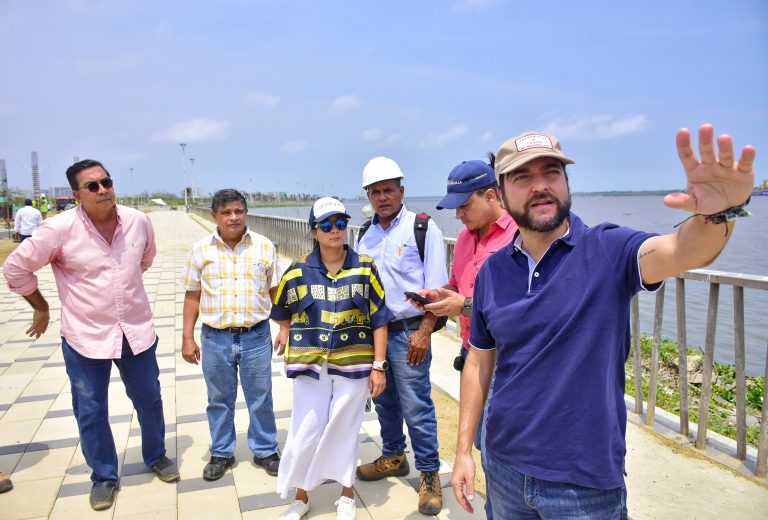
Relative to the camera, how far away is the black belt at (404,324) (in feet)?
10.3

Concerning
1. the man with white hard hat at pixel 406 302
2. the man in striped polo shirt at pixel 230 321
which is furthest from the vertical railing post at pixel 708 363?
the man in striped polo shirt at pixel 230 321

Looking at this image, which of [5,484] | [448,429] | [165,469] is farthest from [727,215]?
[5,484]

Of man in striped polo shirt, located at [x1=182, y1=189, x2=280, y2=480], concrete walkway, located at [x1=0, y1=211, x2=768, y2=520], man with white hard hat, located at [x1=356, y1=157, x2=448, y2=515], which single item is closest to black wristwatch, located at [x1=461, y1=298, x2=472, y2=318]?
man with white hard hat, located at [x1=356, y1=157, x2=448, y2=515]

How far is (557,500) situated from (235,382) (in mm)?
2450

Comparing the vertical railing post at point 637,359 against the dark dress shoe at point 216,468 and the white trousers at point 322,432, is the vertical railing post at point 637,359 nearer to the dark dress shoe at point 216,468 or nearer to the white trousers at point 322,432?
the white trousers at point 322,432

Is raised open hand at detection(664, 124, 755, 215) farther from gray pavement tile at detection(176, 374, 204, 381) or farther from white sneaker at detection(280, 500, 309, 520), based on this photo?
gray pavement tile at detection(176, 374, 204, 381)

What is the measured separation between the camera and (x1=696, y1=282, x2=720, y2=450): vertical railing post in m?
3.34

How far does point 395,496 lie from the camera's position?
3270 millimetres

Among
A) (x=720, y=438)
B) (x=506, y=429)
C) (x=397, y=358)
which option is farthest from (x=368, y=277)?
(x=720, y=438)

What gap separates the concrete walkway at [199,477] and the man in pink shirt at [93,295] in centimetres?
32

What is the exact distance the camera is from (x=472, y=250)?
2.78 metres

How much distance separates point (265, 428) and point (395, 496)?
3.25ft

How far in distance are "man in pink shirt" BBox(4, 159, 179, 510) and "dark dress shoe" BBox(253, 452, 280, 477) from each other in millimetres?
888

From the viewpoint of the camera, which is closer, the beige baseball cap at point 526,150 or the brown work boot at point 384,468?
the beige baseball cap at point 526,150
